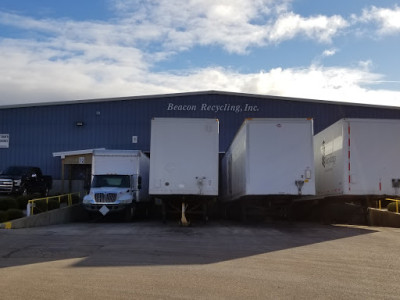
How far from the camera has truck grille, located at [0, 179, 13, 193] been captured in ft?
88.7

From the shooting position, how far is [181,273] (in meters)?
8.55

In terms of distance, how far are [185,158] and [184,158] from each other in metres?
0.04

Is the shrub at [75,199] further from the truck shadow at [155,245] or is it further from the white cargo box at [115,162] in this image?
the truck shadow at [155,245]

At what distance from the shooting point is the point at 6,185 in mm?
27141

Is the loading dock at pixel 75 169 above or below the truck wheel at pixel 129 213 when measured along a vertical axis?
above

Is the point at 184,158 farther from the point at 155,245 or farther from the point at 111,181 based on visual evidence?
the point at 155,245

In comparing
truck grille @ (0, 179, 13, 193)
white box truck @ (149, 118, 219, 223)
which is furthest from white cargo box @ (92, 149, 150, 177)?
truck grille @ (0, 179, 13, 193)

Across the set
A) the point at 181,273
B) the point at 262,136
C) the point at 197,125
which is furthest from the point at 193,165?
the point at 181,273

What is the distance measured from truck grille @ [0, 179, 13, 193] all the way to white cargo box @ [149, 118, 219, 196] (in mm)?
12476

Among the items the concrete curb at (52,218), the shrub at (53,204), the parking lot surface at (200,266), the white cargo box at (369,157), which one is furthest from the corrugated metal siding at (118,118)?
the parking lot surface at (200,266)

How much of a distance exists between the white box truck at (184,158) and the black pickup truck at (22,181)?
1255 cm

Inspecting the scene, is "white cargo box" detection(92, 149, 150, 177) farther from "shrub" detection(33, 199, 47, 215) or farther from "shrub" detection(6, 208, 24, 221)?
"shrub" detection(6, 208, 24, 221)

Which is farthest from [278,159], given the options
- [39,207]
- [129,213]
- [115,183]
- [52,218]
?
[52,218]

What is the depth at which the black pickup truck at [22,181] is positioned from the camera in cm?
2725
